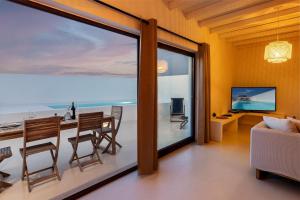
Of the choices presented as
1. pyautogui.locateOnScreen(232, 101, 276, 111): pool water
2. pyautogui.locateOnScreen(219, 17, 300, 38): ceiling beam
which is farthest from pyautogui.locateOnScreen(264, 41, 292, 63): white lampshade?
pyautogui.locateOnScreen(232, 101, 276, 111): pool water

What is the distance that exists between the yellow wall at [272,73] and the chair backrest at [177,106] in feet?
9.52

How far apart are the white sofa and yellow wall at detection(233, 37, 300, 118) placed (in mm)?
3799

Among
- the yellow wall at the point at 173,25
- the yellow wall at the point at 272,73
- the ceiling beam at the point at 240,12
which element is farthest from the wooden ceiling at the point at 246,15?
the yellow wall at the point at 272,73

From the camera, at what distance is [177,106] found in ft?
14.3

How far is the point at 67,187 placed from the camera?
7.38 feet

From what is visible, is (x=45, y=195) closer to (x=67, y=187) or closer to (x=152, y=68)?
(x=67, y=187)

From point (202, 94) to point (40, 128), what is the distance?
3.18 meters

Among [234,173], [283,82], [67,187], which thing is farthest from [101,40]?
[283,82]

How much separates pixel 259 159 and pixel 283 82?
160 inches

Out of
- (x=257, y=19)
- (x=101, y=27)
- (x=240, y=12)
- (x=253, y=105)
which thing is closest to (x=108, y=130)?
(x=101, y=27)

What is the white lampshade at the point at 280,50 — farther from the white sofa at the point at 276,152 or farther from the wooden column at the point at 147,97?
the wooden column at the point at 147,97

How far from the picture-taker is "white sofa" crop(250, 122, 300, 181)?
7.12ft

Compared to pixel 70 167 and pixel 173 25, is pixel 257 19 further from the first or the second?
pixel 70 167

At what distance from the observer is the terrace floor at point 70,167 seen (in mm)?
2148
